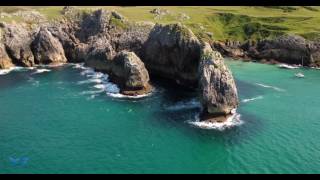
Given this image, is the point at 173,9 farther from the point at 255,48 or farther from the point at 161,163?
the point at 161,163

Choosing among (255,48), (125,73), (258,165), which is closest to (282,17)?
(255,48)

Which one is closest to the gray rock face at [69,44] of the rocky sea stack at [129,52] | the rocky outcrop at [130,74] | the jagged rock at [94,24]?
the rocky sea stack at [129,52]

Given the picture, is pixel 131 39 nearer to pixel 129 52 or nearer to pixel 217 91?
pixel 129 52

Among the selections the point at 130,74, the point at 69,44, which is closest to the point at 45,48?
the point at 69,44

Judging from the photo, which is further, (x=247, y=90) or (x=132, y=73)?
(x=247, y=90)

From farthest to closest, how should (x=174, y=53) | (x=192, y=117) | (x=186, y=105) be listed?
(x=174, y=53) < (x=186, y=105) < (x=192, y=117)

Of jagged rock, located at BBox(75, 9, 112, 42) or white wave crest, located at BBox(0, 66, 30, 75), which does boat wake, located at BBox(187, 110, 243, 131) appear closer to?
white wave crest, located at BBox(0, 66, 30, 75)
